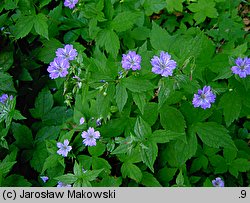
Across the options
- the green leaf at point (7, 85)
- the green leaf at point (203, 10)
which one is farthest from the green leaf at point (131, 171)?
the green leaf at point (203, 10)

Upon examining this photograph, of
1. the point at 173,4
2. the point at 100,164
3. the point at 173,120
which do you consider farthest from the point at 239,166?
the point at 173,4

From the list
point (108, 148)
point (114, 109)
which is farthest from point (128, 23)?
point (108, 148)

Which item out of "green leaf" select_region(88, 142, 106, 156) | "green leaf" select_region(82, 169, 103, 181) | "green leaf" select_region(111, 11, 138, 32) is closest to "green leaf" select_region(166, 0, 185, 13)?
"green leaf" select_region(111, 11, 138, 32)

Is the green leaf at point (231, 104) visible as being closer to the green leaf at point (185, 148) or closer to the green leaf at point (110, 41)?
the green leaf at point (185, 148)

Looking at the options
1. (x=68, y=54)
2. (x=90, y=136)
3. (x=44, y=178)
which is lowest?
(x=44, y=178)

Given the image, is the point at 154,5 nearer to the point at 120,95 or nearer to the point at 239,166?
the point at 120,95
